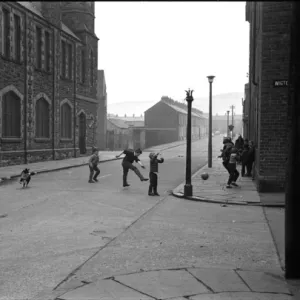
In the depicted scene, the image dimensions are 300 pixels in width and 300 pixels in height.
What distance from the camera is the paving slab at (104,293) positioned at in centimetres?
407

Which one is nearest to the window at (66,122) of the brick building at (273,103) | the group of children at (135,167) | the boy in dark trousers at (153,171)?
the group of children at (135,167)

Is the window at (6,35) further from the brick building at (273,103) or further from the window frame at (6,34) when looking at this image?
the brick building at (273,103)

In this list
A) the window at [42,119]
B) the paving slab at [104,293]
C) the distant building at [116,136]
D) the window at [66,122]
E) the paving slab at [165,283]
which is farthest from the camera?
the distant building at [116,136]

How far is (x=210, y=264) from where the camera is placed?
Result: 5.23 m

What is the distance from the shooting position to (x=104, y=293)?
4.19m

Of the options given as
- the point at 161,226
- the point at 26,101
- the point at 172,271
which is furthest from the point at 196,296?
the point at 26,101

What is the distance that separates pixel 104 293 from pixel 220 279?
55.1 inches

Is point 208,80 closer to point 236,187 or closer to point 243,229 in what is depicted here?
point 236,187

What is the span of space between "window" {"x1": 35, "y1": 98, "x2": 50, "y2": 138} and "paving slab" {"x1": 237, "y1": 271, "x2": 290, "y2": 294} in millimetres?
22658

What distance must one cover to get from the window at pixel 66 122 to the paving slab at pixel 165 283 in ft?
83.5

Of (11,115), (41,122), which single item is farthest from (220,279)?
(41,122)

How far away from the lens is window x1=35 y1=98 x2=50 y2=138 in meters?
25.7

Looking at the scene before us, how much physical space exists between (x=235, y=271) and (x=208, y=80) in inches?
729

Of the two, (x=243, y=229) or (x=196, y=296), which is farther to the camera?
(x=243, y=229)
